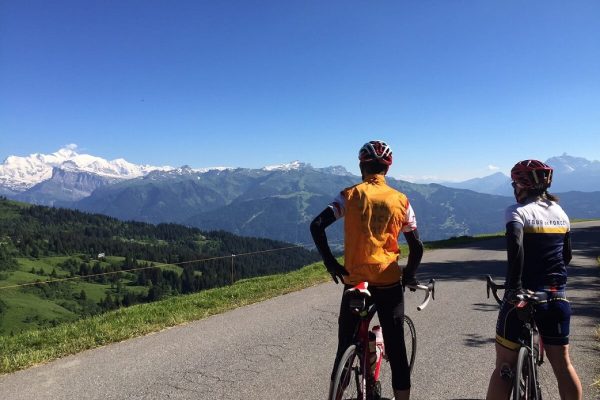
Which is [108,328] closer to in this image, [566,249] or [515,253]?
[515,253]

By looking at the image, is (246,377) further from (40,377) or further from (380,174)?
(380,174)

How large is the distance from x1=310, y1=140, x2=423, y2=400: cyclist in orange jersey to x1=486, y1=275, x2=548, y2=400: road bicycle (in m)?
0.95

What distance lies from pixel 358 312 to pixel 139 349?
520 centimetres

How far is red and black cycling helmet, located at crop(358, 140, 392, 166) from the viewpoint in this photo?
4.20 m

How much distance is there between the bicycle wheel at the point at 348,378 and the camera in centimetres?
384

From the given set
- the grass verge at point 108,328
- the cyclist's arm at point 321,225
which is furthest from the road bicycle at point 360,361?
the grass verge at point 108,328

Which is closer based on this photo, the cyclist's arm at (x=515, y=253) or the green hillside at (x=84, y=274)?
the cyclist's arm at (x=515, y=253)

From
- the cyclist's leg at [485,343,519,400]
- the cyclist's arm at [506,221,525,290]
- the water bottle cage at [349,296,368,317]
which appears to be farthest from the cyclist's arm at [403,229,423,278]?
the cyclist's leg at [485,343,519,400]

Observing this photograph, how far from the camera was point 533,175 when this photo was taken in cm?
410

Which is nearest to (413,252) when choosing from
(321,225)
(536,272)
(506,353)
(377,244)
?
(377,244)

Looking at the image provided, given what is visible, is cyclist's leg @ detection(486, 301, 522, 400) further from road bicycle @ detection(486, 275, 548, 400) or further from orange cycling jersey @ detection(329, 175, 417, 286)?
orange cycling jersey @ detection(329, 175, 417, 286)

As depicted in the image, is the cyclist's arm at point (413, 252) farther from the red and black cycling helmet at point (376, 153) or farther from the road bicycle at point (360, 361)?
the red and black cycling helmet at point (376, 153)

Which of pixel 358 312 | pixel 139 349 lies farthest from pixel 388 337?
pixel 139 349

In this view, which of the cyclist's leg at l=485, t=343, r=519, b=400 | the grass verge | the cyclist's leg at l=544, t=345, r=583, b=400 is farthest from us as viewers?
the grass verge
